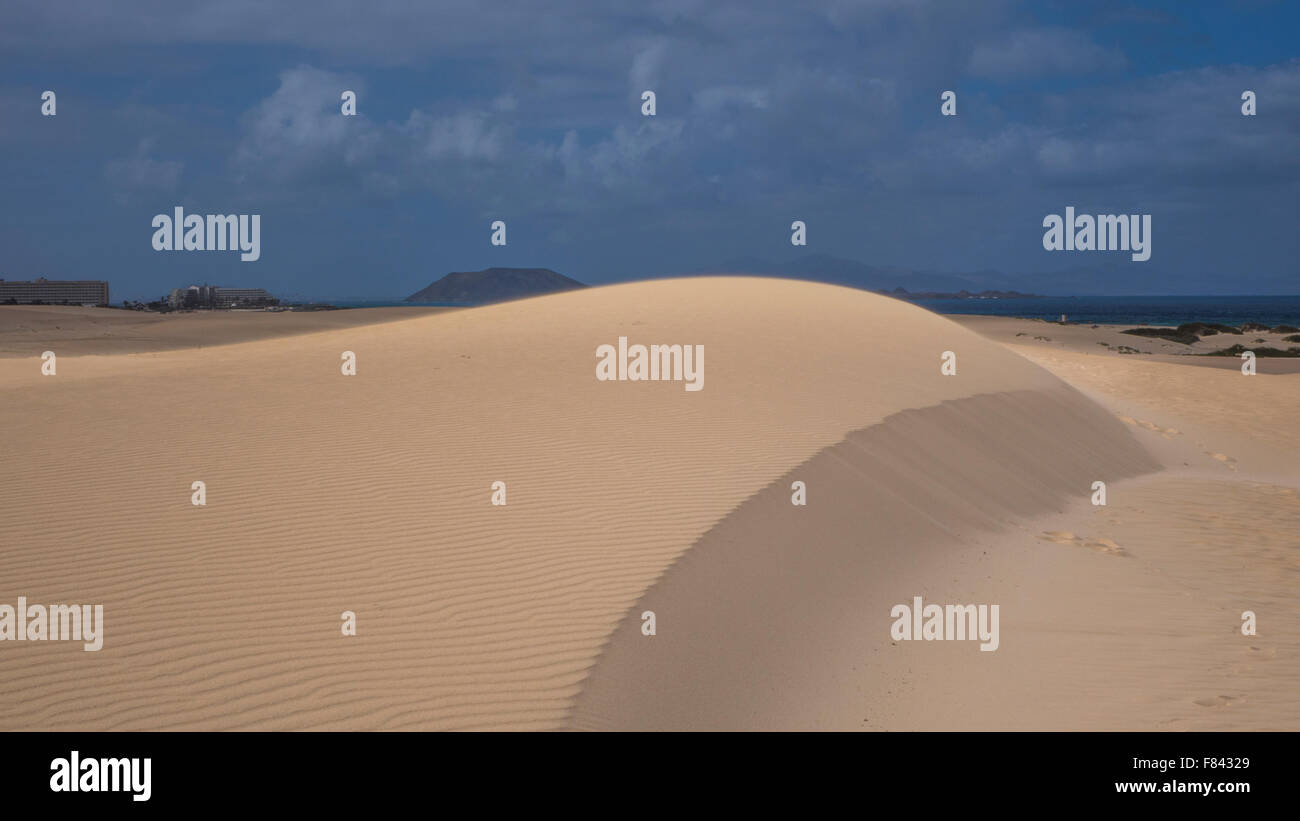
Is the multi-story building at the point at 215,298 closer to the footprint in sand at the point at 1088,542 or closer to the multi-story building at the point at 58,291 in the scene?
the multi-story building at the point at 58,291

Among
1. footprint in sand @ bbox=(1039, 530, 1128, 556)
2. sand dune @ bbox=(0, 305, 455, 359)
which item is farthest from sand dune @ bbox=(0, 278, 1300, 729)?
sand dune @ bbox=(0, 305, 455, 359)

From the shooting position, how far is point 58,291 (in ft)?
327

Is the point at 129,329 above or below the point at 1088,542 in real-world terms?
above

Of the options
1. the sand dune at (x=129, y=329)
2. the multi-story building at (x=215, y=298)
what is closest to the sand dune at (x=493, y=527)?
the sand dune at (x=129, y=329)

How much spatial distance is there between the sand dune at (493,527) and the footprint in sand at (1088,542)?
0.22 metres

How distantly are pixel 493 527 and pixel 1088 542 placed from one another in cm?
720

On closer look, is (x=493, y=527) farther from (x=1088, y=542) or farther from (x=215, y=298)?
(x=215, y=298)

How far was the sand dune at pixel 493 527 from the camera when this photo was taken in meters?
5.78

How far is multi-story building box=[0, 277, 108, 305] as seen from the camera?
313 feet

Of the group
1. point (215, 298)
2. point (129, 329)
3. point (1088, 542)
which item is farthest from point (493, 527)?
point (215, 298)

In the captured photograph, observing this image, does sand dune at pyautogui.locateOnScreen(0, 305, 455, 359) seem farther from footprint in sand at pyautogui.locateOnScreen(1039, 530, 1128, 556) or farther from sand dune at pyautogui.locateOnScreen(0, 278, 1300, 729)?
footprint in sand at pyautogui.locateOnScreen(1039, 530, 1128, 556)

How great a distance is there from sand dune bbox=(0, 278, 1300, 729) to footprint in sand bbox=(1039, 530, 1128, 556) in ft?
0.72
